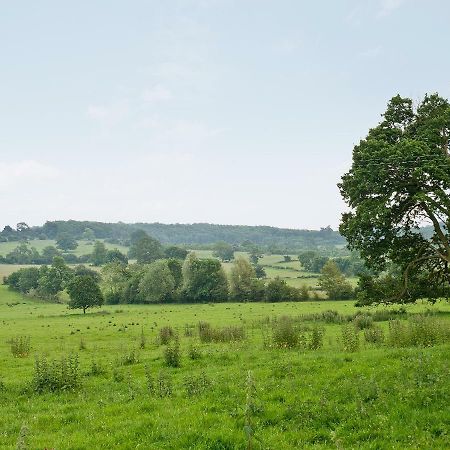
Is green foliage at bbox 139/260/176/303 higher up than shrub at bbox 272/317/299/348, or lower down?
lower down

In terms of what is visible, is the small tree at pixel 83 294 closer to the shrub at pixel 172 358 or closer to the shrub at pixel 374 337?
the shrub at pixel 172 358

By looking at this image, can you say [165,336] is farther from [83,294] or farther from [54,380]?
[83,294]

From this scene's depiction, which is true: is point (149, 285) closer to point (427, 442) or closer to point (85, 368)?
point (85, 368)

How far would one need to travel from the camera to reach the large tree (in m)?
20.5

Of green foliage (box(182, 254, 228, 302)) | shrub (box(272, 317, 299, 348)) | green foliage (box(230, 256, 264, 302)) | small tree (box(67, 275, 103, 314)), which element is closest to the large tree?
shrub (box(272, 317, 299, 348))

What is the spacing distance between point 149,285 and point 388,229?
84498 millimetres

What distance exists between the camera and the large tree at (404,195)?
67.3 feet

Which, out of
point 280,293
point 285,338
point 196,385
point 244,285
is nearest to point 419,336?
point 285,338

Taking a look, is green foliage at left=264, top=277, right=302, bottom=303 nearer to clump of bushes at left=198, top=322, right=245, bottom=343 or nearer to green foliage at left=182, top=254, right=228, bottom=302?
green foliage at left=182, top=254, right=228, bottom=302

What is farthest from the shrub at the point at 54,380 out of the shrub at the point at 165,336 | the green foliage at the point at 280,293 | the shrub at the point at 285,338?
the green foliage at the point at 280,293

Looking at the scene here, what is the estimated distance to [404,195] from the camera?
22500mm

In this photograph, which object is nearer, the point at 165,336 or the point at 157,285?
the point at 165,336

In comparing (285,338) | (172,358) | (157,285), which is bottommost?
(157,285)

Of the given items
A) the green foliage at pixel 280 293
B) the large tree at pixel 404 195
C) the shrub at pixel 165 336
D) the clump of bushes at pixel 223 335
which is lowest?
the green foliage at pixel 280 293
